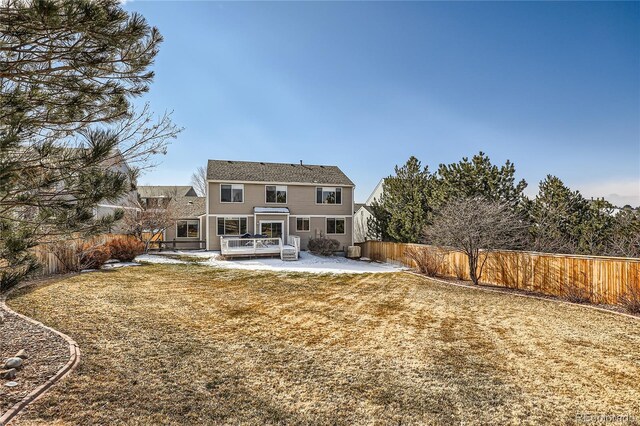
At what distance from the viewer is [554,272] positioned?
10.2m

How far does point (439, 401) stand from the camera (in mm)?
3713

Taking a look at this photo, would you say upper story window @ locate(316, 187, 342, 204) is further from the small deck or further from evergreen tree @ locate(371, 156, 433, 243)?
the small deck

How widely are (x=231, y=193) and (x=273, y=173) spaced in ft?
11.8

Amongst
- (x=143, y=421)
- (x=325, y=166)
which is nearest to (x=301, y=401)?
(x=143, y=421)

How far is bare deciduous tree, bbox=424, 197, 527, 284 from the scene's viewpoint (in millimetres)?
11758

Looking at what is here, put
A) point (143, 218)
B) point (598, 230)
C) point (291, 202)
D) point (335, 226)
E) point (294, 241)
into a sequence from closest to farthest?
point (598, 230)
point (294, 241)
point (143, 218)
point (291, 202)
point (335, 226)

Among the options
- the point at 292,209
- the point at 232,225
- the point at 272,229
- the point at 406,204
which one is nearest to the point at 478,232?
the point at 406,204

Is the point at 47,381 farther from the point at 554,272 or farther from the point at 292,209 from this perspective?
the point at 292,209

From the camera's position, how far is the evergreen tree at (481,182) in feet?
47.9

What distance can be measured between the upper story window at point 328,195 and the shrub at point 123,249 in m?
12.3

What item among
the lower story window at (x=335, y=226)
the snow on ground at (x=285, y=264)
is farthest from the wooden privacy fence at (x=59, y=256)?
the lower story window at (x=335, y=226)

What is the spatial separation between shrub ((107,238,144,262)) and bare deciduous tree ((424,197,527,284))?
51.5 feet

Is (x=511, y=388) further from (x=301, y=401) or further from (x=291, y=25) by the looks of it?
(x=291, y=25)

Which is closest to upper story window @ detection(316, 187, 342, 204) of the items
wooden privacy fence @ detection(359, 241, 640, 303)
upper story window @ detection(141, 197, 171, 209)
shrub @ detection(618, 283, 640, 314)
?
wooden privacy fence @ detection(359, 241, 640, 303)
